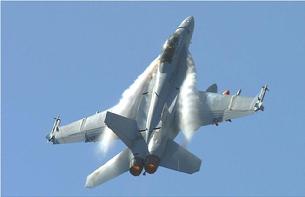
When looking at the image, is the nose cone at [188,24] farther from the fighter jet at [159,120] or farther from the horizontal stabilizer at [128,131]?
the horizontal stabilizer at [128,131]

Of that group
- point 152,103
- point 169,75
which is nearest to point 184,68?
point 169,75

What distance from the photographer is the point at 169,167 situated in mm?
46125

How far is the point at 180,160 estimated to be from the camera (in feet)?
151

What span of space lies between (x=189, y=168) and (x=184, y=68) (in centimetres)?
1004

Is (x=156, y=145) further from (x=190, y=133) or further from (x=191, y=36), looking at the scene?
(x=191, y=36)

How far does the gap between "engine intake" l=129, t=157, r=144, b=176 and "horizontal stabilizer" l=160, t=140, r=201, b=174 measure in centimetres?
107

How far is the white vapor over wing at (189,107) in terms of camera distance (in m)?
48.8

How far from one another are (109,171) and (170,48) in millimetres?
10664

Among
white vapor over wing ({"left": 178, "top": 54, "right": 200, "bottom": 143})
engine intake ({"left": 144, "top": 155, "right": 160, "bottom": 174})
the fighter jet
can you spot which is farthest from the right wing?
engine intake ({"left": 144, "top": 155, "right": 160, "bottom": 174})

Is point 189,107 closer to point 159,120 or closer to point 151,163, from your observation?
point 159,120

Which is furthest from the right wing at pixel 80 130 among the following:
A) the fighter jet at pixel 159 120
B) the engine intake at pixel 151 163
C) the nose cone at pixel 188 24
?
the nose cone at pixel 188 24

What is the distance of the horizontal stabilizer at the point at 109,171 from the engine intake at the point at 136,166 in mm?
507

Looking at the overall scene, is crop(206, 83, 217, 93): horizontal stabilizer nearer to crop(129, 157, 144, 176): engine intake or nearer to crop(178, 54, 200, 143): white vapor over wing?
crop(178, 54, 200, 143): white vapor over wing

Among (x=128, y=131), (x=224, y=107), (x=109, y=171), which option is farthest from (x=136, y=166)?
(x=224, y=107)
